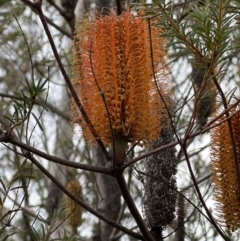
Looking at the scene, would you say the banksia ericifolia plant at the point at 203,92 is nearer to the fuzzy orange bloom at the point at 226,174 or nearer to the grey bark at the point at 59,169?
the fuzzy orange bloom at the point at 226,174

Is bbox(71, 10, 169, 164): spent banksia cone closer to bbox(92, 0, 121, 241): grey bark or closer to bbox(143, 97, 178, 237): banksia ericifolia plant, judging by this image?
bbox(143, 97, 178, 237): banksia ericifolia plant

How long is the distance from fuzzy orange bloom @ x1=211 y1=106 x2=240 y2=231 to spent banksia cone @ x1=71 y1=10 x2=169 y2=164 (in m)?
0.14

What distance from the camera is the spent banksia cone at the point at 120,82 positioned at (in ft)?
3.58

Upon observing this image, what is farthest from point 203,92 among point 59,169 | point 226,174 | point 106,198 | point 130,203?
point 59,169

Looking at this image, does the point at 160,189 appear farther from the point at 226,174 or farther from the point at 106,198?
the point at 106,198

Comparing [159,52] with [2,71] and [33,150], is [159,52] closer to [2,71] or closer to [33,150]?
[33,150]

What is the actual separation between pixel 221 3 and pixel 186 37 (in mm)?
89

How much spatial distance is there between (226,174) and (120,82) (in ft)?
1.02

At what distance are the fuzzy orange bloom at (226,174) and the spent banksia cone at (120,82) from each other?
14 cm

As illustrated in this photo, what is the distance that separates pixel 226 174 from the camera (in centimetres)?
123

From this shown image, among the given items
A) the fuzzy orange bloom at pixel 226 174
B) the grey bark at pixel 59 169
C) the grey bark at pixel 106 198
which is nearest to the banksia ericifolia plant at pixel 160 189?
the fuzzy orange bloom at pixel 226 174

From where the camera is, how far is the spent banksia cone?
1090 mm

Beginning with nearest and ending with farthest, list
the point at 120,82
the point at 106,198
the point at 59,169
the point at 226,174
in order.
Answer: the point at 120,82
the point at 226,174
the point at 106,198
the point at 59,169

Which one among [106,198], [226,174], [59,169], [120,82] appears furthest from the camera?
[59,169]
